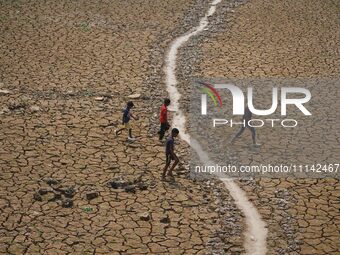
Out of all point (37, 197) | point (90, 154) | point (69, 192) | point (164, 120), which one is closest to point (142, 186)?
point (69, 192)

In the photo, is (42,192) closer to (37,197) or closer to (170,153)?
(37,197)

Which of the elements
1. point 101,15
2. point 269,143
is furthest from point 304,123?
point 101,15

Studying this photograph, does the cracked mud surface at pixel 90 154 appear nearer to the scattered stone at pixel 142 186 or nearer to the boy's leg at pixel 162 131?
the scattered stone at pixel 142 186

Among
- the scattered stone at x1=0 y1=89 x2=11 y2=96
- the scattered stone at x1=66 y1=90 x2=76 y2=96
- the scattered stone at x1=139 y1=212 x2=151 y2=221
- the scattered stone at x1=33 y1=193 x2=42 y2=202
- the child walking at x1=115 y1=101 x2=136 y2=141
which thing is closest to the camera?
the scattered stone at x1=139 y1=212 x2=151 y2=221

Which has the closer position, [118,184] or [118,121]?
[118,184]

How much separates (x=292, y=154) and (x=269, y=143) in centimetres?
77

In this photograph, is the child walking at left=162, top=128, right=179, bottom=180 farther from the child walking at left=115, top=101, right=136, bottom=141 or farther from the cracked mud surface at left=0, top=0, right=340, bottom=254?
the child walking at left=115, top=101, right=136, bottom=141

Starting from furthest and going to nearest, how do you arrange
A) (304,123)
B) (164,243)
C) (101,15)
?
(101,15) → (304,123) → (164,243)

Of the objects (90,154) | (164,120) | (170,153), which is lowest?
(90,154)

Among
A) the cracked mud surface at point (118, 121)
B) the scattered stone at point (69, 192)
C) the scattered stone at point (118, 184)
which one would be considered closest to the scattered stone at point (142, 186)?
the cracked mud surface at point (118, 121)

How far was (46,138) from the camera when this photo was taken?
16141 mm

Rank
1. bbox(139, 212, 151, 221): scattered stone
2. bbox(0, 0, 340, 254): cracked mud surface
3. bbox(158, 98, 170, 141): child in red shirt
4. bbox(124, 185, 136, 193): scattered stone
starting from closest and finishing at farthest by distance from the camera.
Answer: bbox(0, 0, 340, 254): cracked mud surface, bbox(139, 212, 151, 221): scattered stone, bbox(124, 185, 136, 193): scattered stone, bbox(158, 98, 170, 141): child in red shirt

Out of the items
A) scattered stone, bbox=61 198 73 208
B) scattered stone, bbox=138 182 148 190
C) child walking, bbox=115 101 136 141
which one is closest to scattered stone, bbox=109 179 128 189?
scattered stone, bbox=138 182 148 190

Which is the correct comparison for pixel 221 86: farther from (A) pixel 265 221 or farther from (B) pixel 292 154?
(A) pixel 265 221
